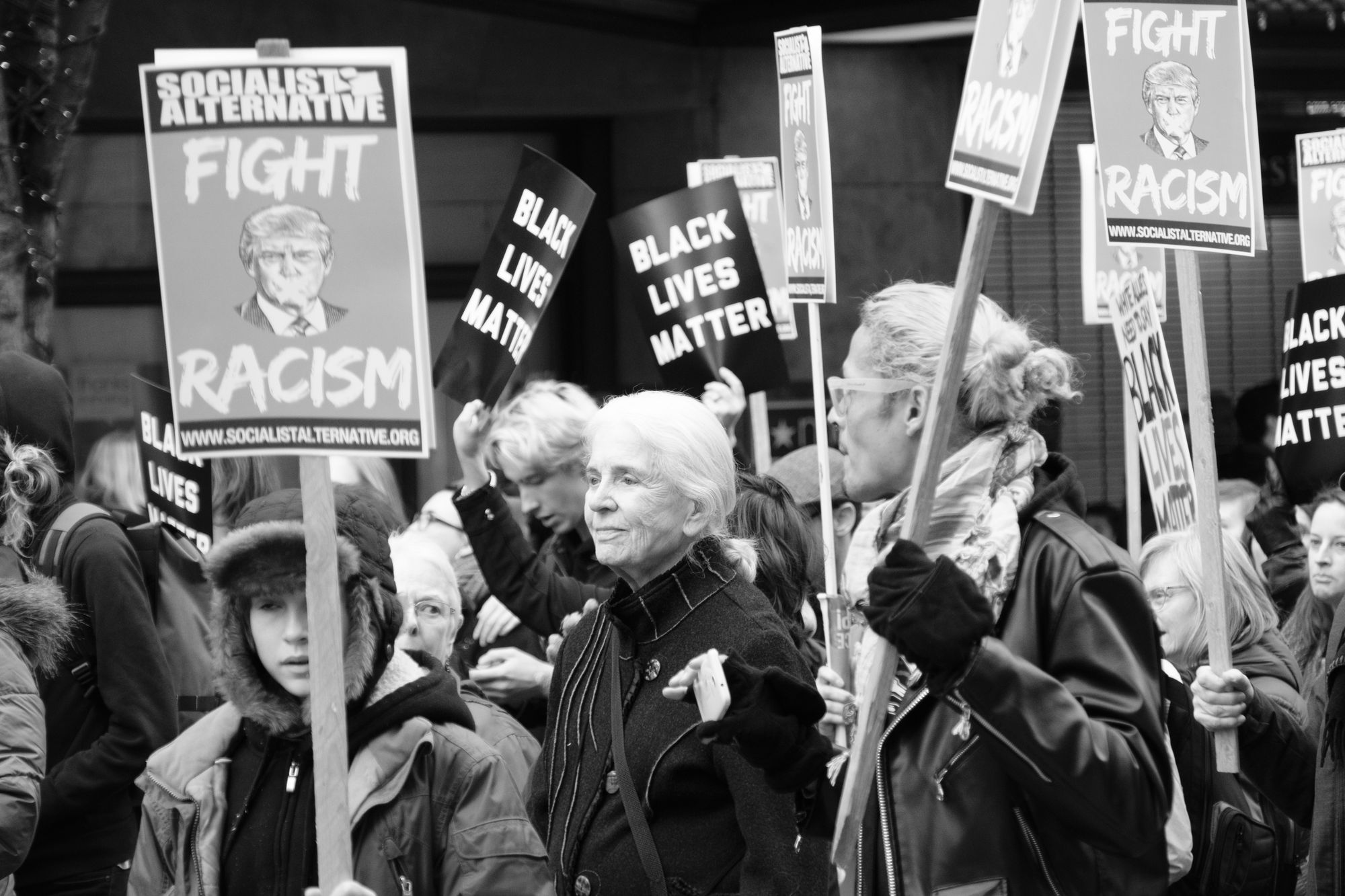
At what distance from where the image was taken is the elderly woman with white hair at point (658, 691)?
11.5 ft

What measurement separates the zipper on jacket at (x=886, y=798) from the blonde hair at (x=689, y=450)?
27.4 inches

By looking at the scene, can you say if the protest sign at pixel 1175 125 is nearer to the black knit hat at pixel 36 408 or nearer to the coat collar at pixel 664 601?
the coat collar at pixel 664 601

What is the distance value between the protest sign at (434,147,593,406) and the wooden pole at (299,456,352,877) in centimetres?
278

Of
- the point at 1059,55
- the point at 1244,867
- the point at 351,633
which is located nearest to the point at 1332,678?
the point at 1244,867

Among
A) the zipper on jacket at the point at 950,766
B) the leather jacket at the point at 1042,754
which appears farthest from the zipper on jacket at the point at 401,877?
the zipper on jacket at the point at 950,766

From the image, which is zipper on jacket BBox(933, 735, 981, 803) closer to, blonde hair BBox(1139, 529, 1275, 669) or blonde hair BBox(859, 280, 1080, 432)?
blonde hair BBox(859, 280, 1080, 432)

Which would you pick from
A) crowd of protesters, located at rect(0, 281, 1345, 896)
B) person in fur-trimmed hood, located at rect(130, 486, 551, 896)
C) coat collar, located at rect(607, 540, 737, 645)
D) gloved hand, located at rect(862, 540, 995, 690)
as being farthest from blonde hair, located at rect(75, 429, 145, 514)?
gloved hand, located at rect(862, 540, 995, 690)

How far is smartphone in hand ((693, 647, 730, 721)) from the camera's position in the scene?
318 cm

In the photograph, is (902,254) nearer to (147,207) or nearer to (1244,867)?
(147,207)

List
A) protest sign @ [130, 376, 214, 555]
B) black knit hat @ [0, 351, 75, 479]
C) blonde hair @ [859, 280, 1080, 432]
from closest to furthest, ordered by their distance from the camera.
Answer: blonde hair @ [859, 280, 1080, 432] < black knit hat @ [0, 351, 75, 479] < protest sign @ [130, 376, 214, 555]

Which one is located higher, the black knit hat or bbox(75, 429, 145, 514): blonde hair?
the black knit hat

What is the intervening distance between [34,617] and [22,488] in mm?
824

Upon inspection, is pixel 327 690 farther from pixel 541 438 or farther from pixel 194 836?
pixel 541 438

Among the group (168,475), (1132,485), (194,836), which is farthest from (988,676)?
(1132,485)
